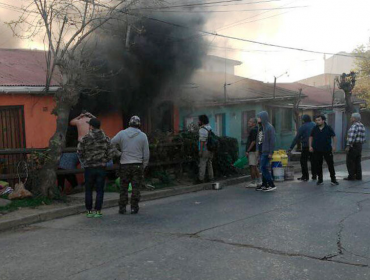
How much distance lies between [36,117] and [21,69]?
1649 millimetres

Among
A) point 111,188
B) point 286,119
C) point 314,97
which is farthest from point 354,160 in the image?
point 314,97

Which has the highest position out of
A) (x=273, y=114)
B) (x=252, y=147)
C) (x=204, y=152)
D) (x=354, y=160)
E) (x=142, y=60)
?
(x=142, y=60)

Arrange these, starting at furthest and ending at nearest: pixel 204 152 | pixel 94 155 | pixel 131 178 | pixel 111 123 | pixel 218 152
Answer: pixel 111 123 < pixel 218 152 < pixel 204 152 < pixel 131 178 < pixel 94 155

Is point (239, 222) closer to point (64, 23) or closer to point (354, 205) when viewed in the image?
point (354, 205)

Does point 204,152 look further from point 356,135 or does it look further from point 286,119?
point 286,119

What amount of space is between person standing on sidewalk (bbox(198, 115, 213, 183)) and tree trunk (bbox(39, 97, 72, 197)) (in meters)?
3.20

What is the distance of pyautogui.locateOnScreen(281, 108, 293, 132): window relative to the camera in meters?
21.2

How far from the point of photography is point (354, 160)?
9.85 metres

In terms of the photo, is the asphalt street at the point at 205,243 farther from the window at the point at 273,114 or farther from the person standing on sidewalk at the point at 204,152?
the window at the point at 273,114

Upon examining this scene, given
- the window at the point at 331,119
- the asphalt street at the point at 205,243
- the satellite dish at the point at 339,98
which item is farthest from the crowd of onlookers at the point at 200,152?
the satellite dish at the point at 339,98

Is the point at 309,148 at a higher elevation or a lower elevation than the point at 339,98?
lower

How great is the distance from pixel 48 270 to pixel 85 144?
271 centimetres

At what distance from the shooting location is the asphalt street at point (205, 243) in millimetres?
4035

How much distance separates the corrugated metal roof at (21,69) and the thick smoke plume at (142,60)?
125 centimetres
